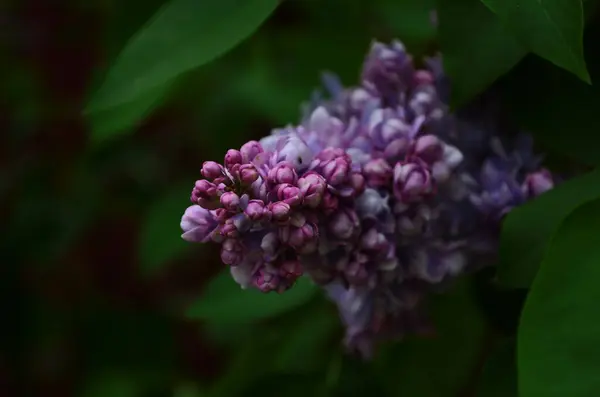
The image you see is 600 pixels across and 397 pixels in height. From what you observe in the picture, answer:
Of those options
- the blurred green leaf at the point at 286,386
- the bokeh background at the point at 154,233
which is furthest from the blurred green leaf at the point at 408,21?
the blurred green leaf at the point at 286,386

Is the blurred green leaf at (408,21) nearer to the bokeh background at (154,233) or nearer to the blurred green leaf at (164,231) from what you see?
the bokeh background at (154,233)

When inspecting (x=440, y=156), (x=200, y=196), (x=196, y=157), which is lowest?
(x=196, y=157)

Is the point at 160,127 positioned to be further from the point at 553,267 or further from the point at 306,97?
the point at 553,267

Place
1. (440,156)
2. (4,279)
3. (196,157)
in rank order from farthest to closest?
(196,157) → (4,279) → (440,156)

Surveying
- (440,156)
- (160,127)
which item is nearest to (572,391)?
(440,156)

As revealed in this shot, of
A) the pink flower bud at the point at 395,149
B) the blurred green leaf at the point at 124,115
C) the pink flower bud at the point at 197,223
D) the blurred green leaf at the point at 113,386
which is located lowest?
the blurred green leaf at the point at 113,386

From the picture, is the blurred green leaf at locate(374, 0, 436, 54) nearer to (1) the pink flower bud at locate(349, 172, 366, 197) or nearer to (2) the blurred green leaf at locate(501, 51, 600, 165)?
(2) the blurred green leaf at locate(501, 51, 600, 165)
